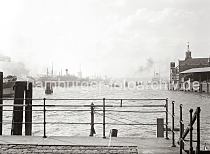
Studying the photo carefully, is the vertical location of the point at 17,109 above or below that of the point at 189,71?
below

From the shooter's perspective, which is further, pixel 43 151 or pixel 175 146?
pixel 175 146

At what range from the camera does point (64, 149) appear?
21.0 feet

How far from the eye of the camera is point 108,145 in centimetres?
669

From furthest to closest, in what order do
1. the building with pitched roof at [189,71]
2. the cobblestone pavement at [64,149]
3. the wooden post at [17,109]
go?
the building with pitched roof at [189,71] → the wooden post at [17,109] → the cobblestone pavement at [64,149]

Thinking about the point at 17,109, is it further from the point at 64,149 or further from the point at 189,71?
the point at 189,71

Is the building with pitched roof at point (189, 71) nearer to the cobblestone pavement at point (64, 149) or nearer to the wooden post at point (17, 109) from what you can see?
the wooden post at point (17, 109)

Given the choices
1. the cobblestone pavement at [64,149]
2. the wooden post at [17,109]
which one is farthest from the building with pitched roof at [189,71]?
the cobblestone pavement at [64,149]

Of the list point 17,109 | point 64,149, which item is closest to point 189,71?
point 17,109

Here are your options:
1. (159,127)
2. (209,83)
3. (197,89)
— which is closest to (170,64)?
(197,89)

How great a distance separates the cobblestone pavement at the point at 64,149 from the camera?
6129mm

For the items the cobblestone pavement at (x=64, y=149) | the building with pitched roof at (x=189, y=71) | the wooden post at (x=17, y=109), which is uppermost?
the building with pitched roof at (x=189, y=71)

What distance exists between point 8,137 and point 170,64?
142345mm

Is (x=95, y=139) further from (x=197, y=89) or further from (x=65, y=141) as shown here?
(x=197, y=89)

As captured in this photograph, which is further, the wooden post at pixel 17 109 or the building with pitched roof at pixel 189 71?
the building with pitched roof at pixel 189 71
